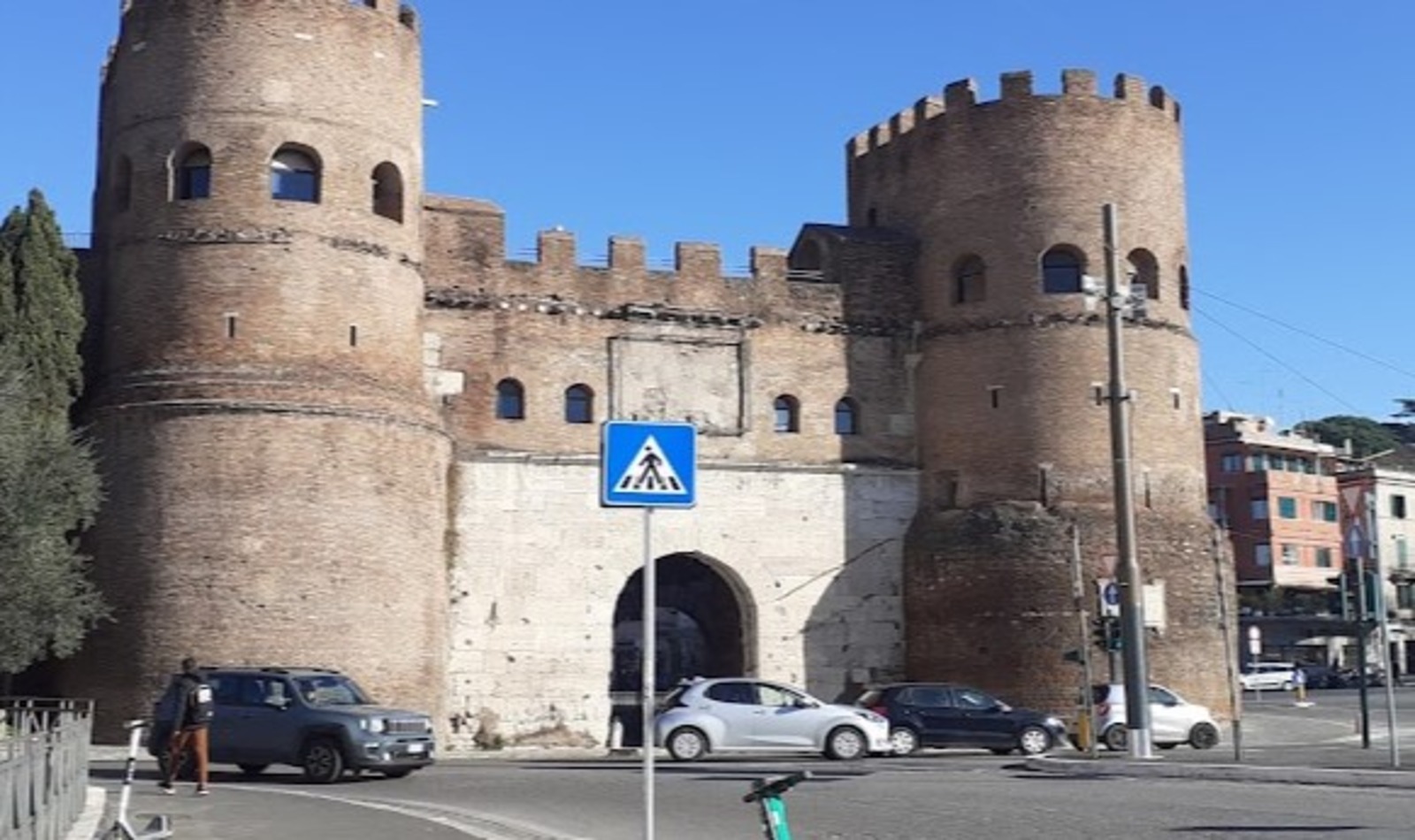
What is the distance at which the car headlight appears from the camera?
2092 centimetres

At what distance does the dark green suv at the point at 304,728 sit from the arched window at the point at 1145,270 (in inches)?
797

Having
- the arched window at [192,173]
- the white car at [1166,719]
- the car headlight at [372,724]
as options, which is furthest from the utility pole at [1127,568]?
the arched window at [192,173]

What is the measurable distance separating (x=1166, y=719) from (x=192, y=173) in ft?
64.7

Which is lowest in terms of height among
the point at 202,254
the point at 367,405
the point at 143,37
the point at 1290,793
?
the point at 1290,793

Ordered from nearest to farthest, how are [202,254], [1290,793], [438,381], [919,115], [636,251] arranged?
[1290,793] → [202,254] → [438,381] → [636,251] → [919,115]

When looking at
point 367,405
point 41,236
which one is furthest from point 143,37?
point 367,405

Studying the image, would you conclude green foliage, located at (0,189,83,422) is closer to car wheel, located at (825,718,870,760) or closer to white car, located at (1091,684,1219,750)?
car wheel, located at (825,718,870,760)

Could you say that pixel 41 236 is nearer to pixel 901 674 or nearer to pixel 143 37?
pixel 143 37

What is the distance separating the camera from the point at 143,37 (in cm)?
3077

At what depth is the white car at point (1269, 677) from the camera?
211 ft

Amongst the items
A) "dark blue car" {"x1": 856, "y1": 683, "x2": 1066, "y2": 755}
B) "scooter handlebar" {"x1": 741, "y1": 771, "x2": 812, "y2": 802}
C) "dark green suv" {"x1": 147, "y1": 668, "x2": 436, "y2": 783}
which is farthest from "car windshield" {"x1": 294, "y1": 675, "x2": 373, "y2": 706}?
"scooter handlebar" {"x1": 741, "y1": 771, "x2": 812, "y2": 802}

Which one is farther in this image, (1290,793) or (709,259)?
(709,259)

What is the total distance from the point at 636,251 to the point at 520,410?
13.9ft

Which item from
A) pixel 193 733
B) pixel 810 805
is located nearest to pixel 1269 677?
pixel 810 805
